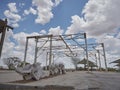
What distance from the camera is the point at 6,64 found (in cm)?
5978

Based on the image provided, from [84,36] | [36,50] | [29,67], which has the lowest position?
[29,67]

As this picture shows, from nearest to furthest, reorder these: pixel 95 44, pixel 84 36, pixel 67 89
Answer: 1. pixel 67 89
2. pixel 84 36
3. pixel 95 44

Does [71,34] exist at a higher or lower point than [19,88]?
higher

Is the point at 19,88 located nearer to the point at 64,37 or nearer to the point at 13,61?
the point at 64,37

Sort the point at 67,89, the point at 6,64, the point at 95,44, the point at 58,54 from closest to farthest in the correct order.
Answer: the point at 67,89 → the point at 95,44 → the point at 58,54 → the point at 6,64

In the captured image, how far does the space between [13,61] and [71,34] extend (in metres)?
47.6

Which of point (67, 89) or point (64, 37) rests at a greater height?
point (64, 37)

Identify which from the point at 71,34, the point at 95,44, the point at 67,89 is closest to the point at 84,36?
the point at 71,34

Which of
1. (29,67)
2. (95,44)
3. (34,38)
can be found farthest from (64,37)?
(29,67)

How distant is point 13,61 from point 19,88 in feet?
195

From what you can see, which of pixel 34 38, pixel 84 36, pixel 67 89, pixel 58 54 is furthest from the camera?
pixel 58 54

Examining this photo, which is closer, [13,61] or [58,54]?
[58,54]

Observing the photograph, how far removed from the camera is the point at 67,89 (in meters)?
4.01

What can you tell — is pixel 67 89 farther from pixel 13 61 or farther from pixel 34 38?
pixel 13 61
